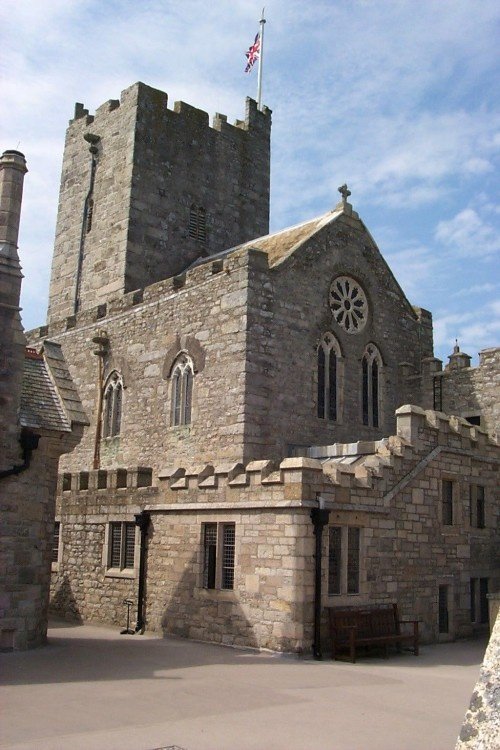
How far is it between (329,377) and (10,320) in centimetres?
1077

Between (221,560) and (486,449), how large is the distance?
7694 millimetres

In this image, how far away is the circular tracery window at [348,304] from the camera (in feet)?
76.0

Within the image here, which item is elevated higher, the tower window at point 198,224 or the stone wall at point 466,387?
the tower window at point 198,224

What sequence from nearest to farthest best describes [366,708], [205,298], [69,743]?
1. [69,743]
2. [366,708]
3. [205,298]

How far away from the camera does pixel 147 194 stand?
95.9 feet

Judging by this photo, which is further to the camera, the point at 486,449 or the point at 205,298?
the point at 205,298

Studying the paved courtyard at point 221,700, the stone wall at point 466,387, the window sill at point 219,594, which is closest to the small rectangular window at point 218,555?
the window sill at point 219,594

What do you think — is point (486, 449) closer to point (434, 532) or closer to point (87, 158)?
point (434, 532)

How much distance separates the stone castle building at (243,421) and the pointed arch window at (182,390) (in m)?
0.06

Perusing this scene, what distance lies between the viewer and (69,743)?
7.74 metres

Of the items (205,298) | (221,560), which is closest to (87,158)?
(205,298)

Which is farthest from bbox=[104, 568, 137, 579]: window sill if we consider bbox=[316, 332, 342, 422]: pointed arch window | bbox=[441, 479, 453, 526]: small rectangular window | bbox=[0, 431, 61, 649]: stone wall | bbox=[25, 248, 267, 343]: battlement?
bbox=[25, 248, 267, 343]: battlement

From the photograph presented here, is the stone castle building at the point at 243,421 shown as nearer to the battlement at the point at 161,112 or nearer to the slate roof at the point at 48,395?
the battlement at the point at 161,112

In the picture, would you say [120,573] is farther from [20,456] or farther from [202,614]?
[20,456]
